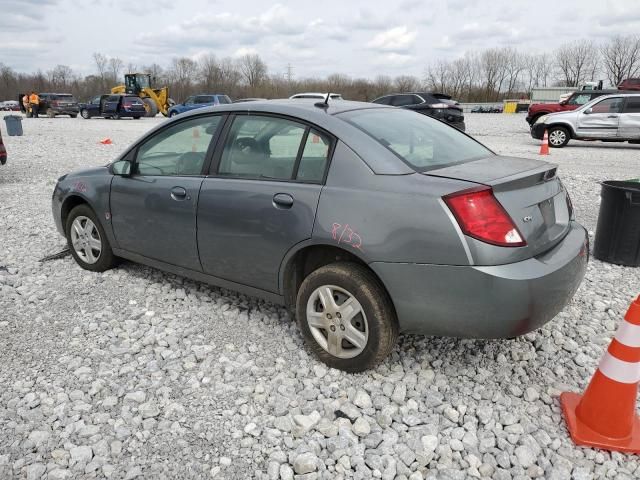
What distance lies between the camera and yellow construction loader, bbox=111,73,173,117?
1443 inches

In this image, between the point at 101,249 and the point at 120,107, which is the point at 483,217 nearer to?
the point at 101,249

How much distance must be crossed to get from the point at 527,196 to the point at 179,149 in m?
2.51

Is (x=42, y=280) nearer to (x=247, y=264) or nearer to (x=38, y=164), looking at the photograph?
(x=247, y=264)

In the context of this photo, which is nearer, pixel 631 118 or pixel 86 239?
pixel 86 239

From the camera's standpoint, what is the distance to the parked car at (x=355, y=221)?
2.58m

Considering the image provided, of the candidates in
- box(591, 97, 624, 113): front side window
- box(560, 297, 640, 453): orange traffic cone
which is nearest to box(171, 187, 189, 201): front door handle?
box(560, 297, 640, 453): orange traffic cone

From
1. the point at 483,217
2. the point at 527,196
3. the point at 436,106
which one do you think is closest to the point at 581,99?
the point at 436,106

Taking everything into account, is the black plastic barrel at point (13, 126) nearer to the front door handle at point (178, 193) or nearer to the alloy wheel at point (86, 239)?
the alloy wheel at point (86, 239)

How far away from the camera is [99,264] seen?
15.3 feet

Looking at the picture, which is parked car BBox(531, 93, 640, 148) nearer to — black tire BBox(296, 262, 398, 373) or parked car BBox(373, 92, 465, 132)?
parked car BBox(373, 92, 465, 132)

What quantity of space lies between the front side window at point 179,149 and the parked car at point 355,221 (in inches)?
0.5

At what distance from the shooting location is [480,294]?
2537 millimetres

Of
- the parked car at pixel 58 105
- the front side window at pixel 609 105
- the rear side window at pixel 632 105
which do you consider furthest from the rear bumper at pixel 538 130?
the parked car at pixel 58 105

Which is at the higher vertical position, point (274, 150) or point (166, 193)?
point (274, 150)
